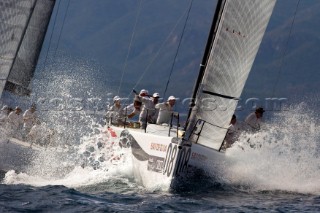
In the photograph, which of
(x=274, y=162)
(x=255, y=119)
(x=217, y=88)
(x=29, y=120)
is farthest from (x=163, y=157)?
(x=29, y=120)

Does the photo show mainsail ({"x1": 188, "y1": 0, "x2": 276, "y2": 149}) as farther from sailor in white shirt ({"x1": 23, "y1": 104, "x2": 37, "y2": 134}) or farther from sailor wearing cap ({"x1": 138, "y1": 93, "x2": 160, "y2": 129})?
sailor in white shirt ({"x1": 23, "y1": 104, "x2": 37, "y2": 134})

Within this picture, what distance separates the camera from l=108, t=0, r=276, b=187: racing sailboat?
13961 mm

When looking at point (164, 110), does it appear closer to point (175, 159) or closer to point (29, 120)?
point (175, 159)

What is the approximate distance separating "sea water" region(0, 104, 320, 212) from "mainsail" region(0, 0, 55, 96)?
153 centimetres

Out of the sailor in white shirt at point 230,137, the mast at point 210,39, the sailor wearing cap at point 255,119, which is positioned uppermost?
the mast at point 210,39

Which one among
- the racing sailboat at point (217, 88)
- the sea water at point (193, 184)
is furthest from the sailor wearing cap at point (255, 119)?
the racing sailboat at point (217, 88)

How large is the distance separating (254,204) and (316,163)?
12.1 ft

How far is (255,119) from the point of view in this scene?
1642 cm

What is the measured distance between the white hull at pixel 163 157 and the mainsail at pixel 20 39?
2456mm

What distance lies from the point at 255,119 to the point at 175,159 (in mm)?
3819

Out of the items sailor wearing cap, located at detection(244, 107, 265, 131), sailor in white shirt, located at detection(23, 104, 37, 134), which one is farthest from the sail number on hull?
sailor in white shirt, located at detection(23, 104, 37, 134)

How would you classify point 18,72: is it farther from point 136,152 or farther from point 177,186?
point 177,186

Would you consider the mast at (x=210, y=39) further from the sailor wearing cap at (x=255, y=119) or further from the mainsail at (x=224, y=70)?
the sailor wearing cap at (x=255, y=119)

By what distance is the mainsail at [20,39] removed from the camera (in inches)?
430
